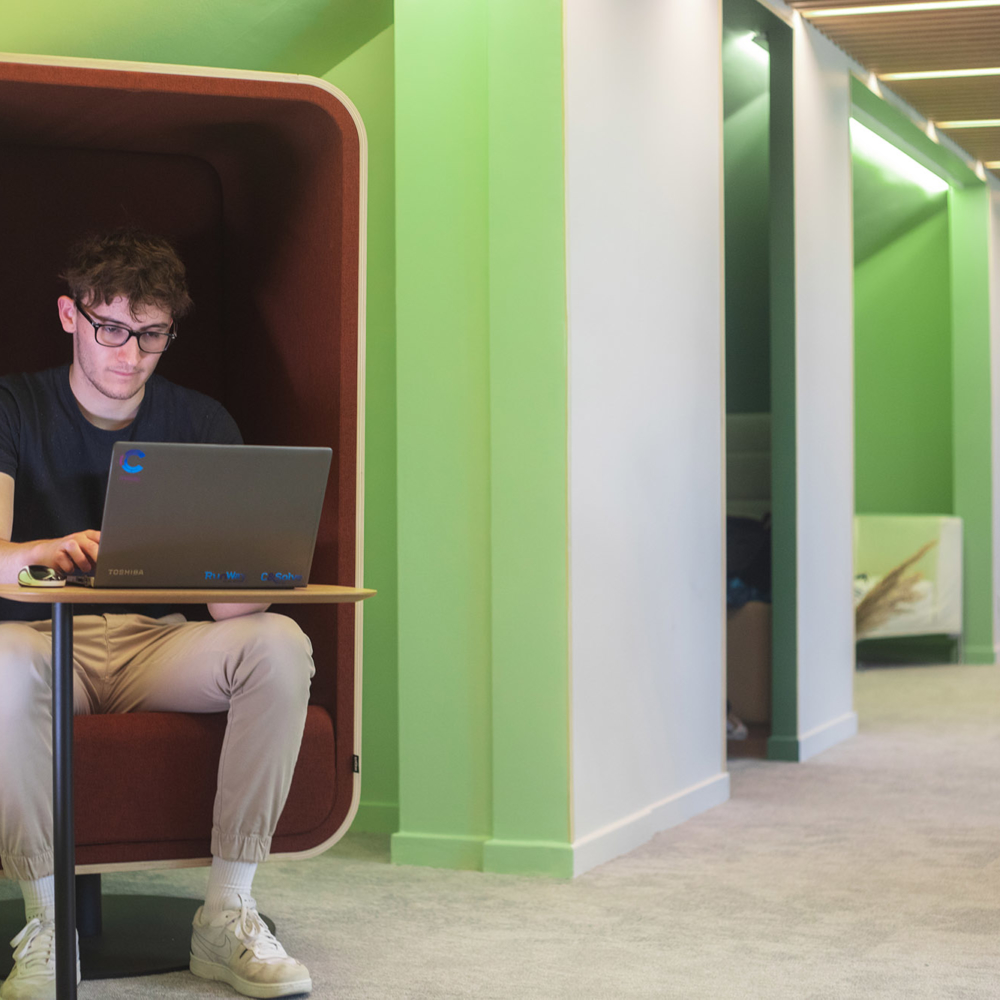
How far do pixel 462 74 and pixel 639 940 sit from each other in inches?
76.0

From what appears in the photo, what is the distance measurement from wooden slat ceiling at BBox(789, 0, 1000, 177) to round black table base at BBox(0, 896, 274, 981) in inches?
142

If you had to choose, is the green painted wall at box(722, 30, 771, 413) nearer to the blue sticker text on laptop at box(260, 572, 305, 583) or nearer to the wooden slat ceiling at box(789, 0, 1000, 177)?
the wooden slat ceiling at box(789, 0, 1000, 177)

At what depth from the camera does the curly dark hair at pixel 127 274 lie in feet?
7.26

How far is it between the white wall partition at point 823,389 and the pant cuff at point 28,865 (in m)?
2.97

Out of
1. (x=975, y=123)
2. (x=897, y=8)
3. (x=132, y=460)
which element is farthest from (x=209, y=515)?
(x=975, y=123)

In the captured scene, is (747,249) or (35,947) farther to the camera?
(747,249)

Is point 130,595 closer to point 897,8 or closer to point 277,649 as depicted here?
point 277,649

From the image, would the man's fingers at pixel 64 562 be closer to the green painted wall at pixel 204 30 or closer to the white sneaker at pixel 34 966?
the white sneaker at pixel 34 966


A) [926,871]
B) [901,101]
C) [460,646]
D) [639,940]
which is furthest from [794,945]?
[901,101]

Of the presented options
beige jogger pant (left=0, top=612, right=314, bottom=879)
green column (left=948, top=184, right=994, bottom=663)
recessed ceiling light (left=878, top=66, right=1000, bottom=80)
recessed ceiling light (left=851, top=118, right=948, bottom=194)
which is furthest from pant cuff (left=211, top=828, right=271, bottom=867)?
green column (left=948, top=184, right=994, bottom=663)

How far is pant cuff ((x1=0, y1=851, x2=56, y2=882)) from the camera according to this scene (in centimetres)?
200

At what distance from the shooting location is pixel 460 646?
9.93 ft

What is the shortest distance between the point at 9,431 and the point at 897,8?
12.8 feet

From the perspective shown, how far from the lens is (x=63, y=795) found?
175 cm
